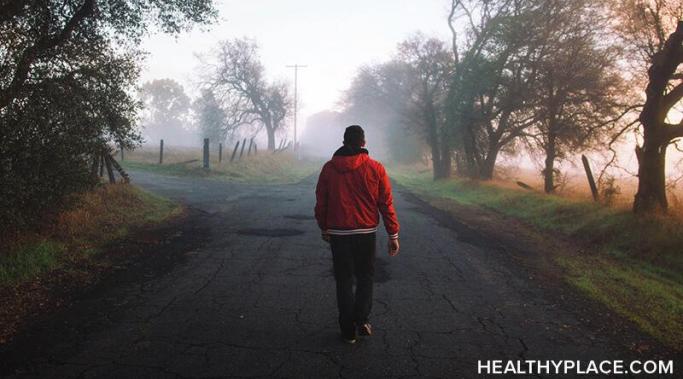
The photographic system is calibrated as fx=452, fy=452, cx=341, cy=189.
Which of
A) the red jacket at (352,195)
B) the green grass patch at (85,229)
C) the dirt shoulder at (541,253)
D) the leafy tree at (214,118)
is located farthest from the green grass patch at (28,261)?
the leafy tree at (214,118)

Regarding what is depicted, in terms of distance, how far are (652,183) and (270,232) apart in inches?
358

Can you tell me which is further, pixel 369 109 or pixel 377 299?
pixel 369 109

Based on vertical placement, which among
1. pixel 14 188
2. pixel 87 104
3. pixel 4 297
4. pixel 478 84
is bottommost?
pixel 4 297

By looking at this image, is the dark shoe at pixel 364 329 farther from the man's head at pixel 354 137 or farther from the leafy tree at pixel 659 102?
the leafy tree at pixel 659 102

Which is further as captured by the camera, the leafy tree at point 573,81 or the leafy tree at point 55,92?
the leafy tree at point 573,81

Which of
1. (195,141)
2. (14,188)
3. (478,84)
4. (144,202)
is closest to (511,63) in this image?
(478,84)

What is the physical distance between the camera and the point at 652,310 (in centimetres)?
582

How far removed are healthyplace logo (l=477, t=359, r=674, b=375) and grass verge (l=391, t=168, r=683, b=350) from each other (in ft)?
2.41

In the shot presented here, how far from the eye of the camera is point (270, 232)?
33.0 ft

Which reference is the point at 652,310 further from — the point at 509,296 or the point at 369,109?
the point at 369,109


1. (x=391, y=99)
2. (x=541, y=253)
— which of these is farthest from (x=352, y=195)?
(x=391, y=99)

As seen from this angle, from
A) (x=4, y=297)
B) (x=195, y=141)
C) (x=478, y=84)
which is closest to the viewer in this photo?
(x=4, y=297)

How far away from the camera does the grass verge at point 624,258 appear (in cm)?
579

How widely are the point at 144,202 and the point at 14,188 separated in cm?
605
